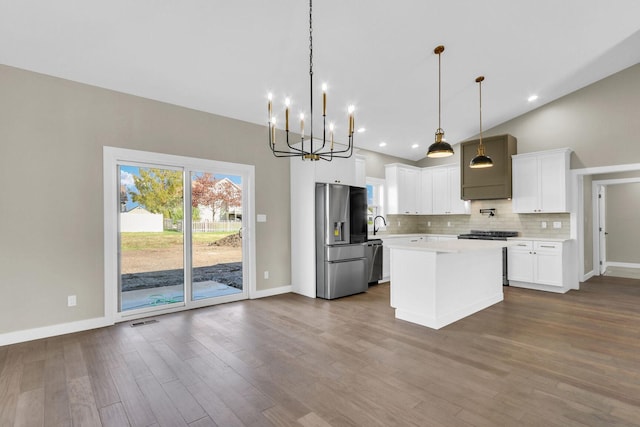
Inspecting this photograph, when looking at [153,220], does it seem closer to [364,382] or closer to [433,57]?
[364,382]

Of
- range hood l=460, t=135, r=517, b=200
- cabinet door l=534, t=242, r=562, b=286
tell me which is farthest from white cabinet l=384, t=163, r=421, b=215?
cabinet door l=534, t=242, r=562, b=286

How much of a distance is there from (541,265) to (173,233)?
599 cm

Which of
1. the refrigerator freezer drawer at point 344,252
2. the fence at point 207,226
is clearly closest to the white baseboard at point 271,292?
the refrigerator freezer drawer at point 344,252

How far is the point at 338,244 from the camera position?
514 cm

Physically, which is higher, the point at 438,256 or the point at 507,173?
the point at 507,173

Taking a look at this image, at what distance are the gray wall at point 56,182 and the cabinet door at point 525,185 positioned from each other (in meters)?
6.07

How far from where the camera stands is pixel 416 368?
2.68m

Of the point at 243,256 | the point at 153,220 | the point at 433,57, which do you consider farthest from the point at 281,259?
the point at 433,57

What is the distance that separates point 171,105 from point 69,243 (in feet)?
6.77

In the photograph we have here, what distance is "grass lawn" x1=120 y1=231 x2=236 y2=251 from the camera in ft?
13.2

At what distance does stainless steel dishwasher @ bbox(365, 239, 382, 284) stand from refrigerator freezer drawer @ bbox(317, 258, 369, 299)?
45cm

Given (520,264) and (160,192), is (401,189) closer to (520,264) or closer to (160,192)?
(520,264)

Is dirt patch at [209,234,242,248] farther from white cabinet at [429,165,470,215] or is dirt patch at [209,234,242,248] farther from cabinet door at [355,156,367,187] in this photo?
white cabinet at [429,165,470,215]

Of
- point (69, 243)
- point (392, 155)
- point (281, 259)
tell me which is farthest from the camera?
point (392, 155)
